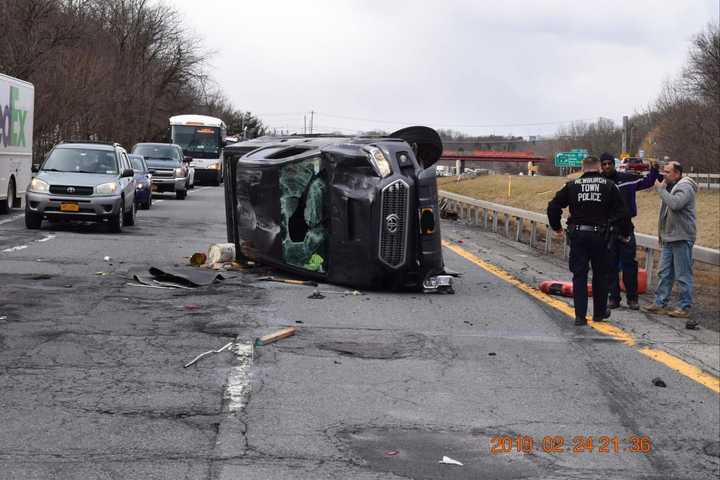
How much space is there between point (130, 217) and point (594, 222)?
13971 mm

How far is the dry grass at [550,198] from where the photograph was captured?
38.7m

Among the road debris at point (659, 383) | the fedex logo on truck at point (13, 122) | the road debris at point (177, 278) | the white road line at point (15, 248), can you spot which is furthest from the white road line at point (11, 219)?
the road debris at point (659, 383)

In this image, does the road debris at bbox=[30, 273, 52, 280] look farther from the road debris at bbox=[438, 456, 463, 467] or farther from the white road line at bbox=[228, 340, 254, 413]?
the road debris at bbox=[438, 456, 463, 467]

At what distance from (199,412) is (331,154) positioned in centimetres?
691

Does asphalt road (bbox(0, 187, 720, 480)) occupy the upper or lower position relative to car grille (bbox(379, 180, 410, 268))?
lower

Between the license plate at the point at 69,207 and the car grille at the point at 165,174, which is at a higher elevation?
the car grille at the point at 165,174

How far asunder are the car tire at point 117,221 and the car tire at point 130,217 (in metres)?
1.33

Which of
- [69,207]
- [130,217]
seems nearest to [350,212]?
[69,207]

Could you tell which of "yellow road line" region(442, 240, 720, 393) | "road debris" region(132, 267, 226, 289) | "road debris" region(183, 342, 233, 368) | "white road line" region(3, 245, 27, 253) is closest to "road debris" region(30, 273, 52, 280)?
"road debris" region(132, 267, 226, 289)

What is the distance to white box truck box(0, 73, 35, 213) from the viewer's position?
25281 millimetres

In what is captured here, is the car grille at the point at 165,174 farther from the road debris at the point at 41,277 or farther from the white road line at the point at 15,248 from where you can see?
the road debris at the point at 41,277

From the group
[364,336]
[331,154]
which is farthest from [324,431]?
[331,154]

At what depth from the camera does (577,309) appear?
1159 cm

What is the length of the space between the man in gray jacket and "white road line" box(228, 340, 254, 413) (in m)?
5.64
